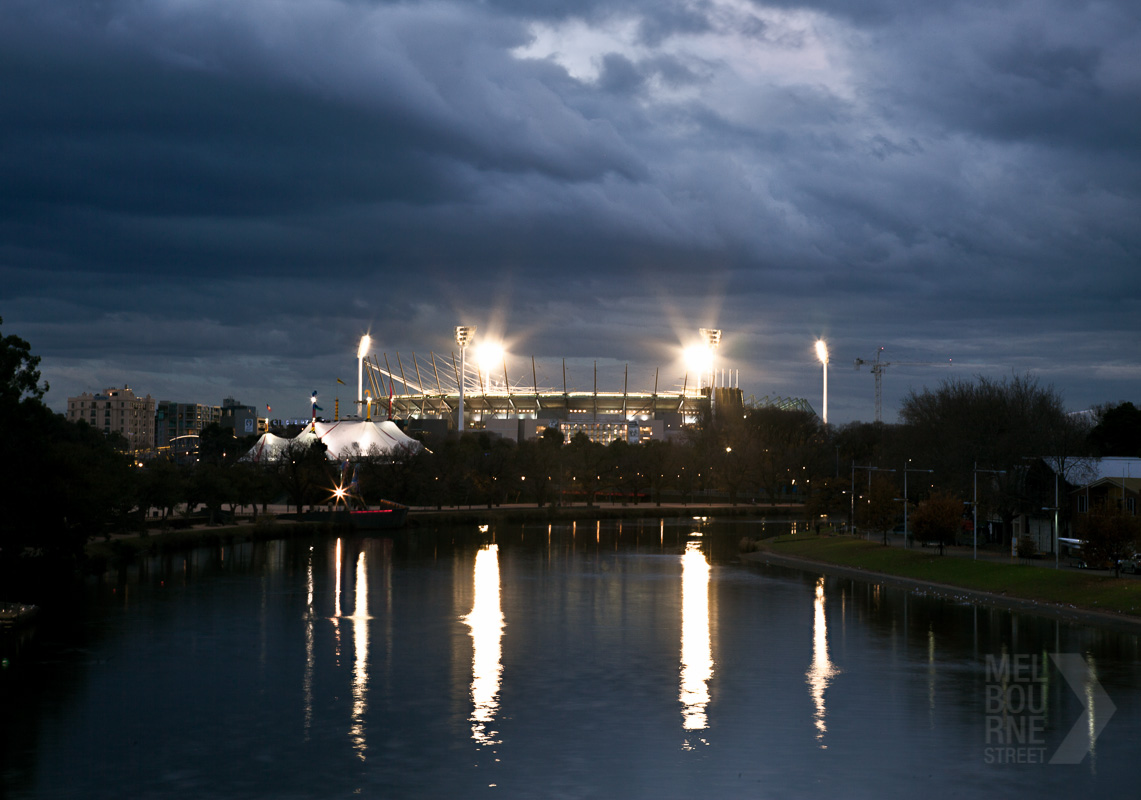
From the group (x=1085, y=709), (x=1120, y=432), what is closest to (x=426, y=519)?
(x=1120, y=432)

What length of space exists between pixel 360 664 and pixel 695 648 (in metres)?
10.9

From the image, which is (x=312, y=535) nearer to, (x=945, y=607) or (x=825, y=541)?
(x=825, y=541)

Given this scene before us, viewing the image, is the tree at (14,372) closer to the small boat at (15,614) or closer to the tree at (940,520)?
the small boat at (15,614)

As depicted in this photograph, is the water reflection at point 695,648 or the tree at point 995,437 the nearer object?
the water reflection at point 695,648

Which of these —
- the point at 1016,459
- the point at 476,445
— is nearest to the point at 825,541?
the point at 1016,459

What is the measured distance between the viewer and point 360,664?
3422 cm

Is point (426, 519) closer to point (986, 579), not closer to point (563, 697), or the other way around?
point (986, 579)

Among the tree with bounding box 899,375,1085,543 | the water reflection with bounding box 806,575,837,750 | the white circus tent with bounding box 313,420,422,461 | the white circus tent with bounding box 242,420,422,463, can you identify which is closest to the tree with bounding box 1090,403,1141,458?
the tree with bounding box 899,375,1085,543

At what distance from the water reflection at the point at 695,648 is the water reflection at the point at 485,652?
15.2ft

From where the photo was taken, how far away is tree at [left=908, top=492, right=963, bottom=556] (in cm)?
6081

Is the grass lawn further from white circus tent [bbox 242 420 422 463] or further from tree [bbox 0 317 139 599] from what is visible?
white circus tent [bbox 242 420 422 463]

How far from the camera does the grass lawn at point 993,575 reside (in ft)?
144

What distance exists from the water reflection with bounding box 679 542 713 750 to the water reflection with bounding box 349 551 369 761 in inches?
285

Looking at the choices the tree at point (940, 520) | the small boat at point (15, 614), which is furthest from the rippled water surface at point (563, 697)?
the tree at point (940, 520)
